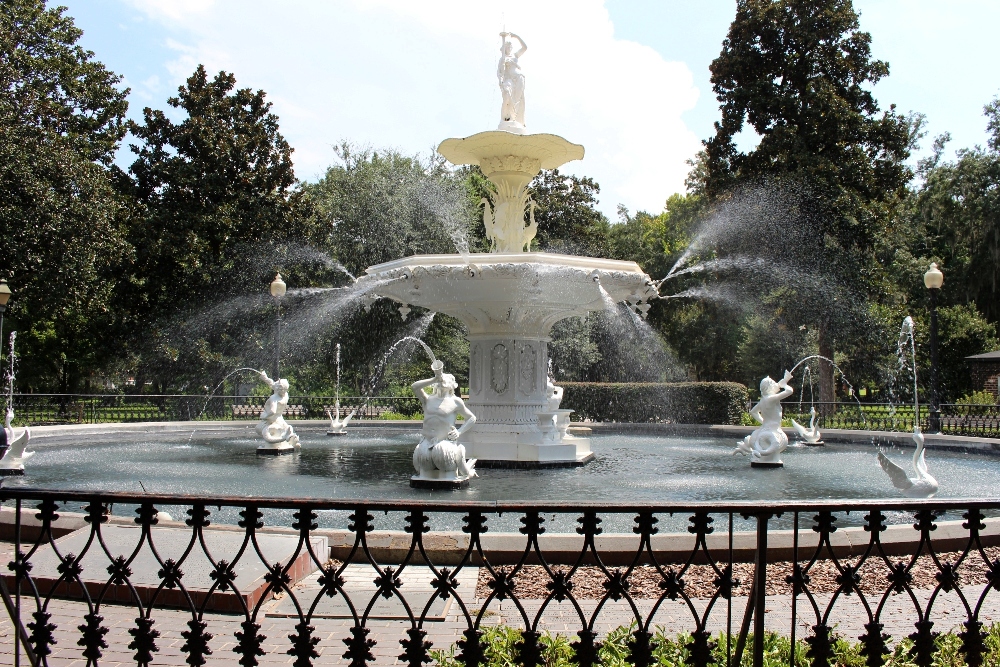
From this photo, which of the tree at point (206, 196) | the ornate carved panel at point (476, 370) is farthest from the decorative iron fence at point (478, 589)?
the tree at point (206, 196)

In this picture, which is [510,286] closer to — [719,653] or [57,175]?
[719,653]

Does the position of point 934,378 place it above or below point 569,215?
below

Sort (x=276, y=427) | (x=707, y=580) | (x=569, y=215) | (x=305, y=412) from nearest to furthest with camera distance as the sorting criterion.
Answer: (x=707, y=580) < (x=276, y=427) < (x=305, y=412) < (x=569, y=215)

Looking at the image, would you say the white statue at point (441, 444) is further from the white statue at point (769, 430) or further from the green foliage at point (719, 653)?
the green foliage at point (719, 653)

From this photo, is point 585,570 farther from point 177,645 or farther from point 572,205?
point 572,205

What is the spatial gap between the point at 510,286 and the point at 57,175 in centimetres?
1766

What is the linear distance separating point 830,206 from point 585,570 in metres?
24.4

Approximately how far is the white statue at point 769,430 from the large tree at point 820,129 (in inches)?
684

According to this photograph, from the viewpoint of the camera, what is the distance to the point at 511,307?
12.7m

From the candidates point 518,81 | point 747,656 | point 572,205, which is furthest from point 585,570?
point 572,205

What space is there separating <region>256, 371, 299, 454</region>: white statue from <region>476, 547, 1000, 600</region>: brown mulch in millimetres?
8786

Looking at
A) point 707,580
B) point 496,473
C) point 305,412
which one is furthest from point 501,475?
point 305,412

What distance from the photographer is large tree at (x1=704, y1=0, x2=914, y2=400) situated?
2769cm

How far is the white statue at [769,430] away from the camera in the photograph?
1191cm
